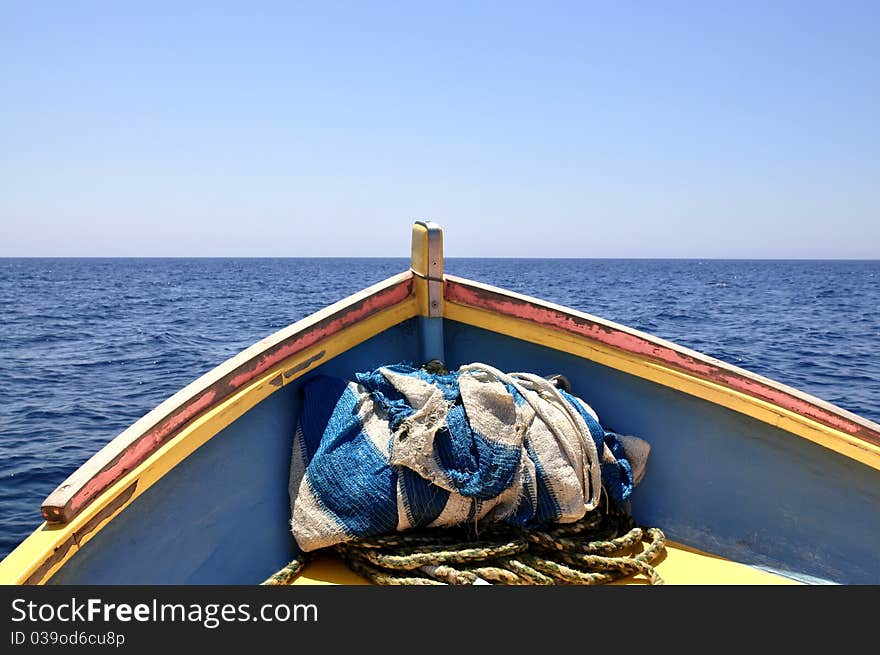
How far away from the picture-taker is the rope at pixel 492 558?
7.85 ft

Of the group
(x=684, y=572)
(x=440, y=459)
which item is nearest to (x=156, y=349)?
(x=440, y=459)

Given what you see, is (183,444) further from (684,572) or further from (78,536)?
(684,572)

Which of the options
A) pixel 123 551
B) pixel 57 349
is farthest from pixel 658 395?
pixel 57 349

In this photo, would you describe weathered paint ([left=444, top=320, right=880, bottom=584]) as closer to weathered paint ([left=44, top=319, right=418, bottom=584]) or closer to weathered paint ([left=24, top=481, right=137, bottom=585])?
weathered paint ([left=44, top=319, right=418, bottom=584])

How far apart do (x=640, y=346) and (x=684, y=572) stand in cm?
93

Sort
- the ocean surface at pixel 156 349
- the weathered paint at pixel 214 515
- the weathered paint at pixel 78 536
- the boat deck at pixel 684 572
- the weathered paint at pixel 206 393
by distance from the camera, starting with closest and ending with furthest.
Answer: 1. the weathered paint at pixel 78 536
2. the weathered paint at pixel 206 393
3. the weathered paint at pixel 214 515
4. the boat deck at pixel 684 572
5. the ocean surface at pixel 156 349

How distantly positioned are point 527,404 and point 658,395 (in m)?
0.63

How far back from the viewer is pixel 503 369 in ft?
10.2

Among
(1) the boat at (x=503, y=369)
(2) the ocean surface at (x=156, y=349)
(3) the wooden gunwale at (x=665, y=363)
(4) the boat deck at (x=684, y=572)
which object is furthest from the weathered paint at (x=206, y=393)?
(2) the ocean surface at (x=156, y=349)

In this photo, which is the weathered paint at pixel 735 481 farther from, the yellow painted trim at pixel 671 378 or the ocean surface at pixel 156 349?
the ocean surface at pixel 156 349
